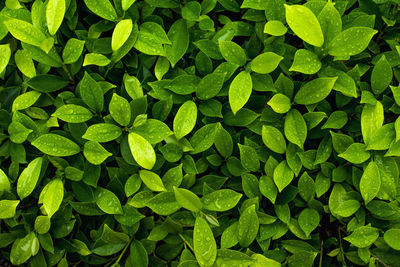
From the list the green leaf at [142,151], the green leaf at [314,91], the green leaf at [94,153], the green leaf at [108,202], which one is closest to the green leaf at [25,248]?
the green leaf at [108,202]

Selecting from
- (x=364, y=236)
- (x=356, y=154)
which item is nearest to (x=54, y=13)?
(x=356, y=154)

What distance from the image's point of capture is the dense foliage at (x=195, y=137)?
4.11 feet

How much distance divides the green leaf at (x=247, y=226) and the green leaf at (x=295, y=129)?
0.29m

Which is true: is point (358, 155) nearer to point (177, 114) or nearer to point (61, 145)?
point (177, 114)

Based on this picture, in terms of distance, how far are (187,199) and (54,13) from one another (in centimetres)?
80

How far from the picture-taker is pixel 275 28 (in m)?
1.29

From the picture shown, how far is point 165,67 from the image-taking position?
1383 mm

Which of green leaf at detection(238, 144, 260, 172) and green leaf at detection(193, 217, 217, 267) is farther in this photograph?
green leaf at detection(238, 144, 260, 172)

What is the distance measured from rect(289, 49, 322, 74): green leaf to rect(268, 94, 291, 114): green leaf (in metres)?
0.12

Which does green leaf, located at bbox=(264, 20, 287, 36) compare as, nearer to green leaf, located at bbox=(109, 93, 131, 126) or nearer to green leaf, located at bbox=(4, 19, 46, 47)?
green leaf, located at bbox=(109, 93, 131, 126)

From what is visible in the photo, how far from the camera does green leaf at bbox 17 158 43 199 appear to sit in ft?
4.17

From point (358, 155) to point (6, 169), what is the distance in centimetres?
134

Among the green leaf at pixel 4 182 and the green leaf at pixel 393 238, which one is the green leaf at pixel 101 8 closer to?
the green leaf at pixel 4 182

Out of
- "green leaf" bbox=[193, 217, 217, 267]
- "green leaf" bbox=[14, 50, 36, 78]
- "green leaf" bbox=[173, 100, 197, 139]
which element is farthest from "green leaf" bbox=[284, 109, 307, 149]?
"green leaf" bbox=[14, 50, 36, 78]
